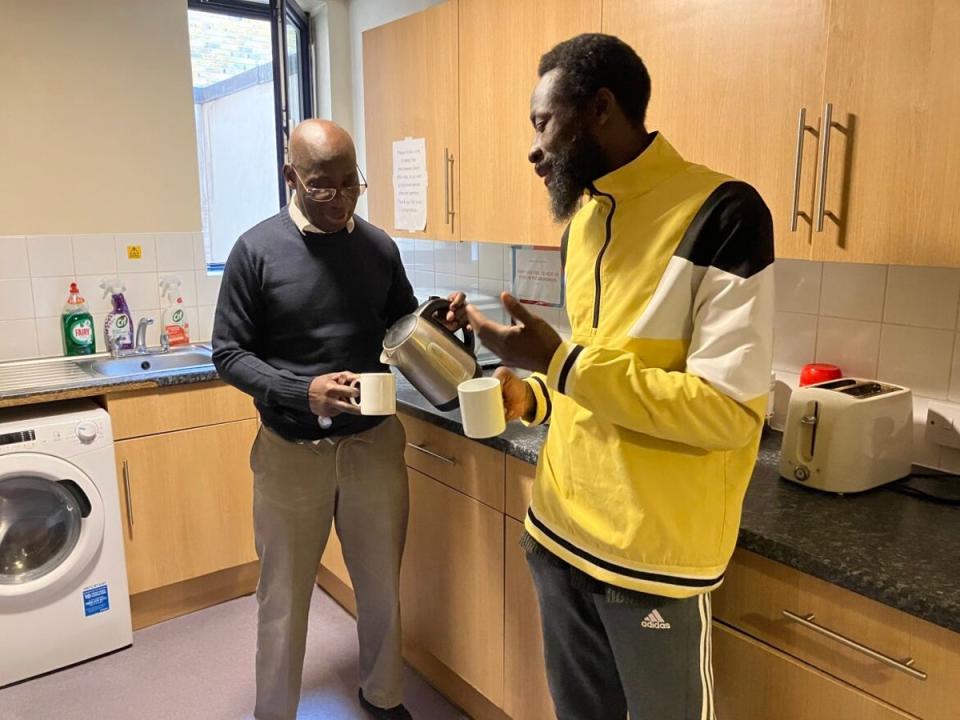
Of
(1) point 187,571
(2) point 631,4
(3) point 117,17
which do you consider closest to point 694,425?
(2) point 631,4

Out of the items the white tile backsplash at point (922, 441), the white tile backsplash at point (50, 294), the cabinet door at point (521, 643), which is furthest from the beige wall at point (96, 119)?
the white tile backsplash at point (922, 441)

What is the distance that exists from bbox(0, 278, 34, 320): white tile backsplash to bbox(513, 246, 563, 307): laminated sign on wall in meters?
1.72

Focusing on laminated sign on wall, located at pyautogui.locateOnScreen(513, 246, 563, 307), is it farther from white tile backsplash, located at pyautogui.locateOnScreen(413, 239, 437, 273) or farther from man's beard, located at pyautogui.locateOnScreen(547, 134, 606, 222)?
man's beard, located at pyautogui.locateOnScreen(547, 134, 606, 222)

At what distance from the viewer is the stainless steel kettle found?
1.44 meters

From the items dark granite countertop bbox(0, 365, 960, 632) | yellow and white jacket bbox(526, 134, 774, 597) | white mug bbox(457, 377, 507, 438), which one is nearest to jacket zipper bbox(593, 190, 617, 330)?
yellow and white jacket bbox(526, 134, 774, 597)

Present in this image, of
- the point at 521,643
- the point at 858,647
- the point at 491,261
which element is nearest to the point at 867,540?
the point at 858,647

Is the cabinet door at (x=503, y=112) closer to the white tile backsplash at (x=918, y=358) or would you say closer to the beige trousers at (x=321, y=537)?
the beige trousers at (x=321, y=537)

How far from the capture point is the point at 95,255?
2.75m

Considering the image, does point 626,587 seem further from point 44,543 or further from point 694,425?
point 44,543

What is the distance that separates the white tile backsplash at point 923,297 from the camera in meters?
1.50

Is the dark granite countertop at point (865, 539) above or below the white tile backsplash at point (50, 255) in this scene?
below

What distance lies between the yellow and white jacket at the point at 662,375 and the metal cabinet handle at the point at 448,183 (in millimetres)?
933

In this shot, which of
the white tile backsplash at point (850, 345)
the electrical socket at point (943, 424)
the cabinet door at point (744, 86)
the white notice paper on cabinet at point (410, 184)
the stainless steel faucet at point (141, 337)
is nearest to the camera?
the cabinet door at point (744, 86)

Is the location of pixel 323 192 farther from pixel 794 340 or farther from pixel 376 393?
pixel 794 340
